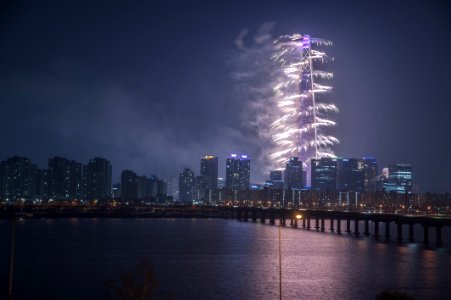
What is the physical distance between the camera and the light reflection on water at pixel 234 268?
212ft

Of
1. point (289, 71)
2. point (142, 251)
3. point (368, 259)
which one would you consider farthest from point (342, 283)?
point (289, 71)

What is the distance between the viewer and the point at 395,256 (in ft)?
320

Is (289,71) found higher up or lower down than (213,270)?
higher up

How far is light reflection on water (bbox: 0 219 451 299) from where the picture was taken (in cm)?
6450

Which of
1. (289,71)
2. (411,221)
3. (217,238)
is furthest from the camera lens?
(289,71)

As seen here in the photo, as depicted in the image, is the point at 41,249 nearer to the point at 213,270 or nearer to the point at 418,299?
the point at 213,270

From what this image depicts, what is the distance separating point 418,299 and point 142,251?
169 ft

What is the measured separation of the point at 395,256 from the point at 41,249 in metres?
52.3

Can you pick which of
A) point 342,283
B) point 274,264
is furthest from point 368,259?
point 342,283

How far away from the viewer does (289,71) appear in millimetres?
186625

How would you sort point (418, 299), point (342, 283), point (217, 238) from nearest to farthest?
point (418, 299) → point (342, 283) → point (217, 238)

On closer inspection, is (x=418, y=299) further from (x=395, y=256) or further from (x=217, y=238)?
(x=217, y=238)

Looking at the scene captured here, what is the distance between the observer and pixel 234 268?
8294 cm

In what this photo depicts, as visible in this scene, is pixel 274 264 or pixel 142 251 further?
pixel 142 251
